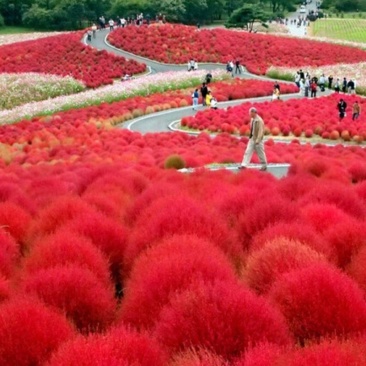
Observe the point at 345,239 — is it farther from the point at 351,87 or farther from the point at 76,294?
the point at 351,87

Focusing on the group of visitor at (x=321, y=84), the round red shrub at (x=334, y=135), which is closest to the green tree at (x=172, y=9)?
the group of visitor at (x=321, y=84)

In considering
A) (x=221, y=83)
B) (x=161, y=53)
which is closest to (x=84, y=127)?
(x=221, y=83)

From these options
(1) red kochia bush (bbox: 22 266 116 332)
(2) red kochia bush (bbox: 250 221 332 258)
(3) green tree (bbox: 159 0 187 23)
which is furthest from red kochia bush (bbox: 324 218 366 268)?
(3) green tree (bbox: 159 0 187 23)

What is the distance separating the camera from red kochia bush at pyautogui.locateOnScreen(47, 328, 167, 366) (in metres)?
3.62

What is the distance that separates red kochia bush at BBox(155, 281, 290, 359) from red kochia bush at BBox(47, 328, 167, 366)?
0.20 m

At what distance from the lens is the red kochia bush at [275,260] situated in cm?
541

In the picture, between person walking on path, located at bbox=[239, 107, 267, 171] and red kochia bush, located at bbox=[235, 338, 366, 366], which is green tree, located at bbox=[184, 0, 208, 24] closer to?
person walking on path, located at bbox=[239, 107, 267, 171]

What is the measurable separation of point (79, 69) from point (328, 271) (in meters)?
54.6

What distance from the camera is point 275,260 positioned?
565 centimetres

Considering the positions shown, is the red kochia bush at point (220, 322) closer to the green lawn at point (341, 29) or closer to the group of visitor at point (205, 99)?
the group of visitor at point (205, 99)

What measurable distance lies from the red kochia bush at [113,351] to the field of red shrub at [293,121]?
85.9 feet

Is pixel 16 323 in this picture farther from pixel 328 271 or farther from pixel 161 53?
pixel 161 53

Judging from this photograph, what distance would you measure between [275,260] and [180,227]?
1337 mm

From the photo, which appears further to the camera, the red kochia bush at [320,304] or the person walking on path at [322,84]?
the person walking on path at [322,84]
